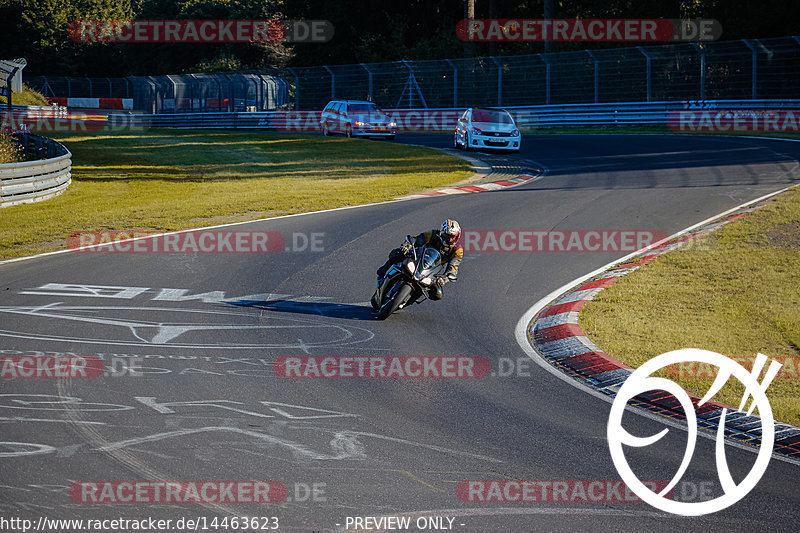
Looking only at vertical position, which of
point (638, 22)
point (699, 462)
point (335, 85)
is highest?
point (638, 22)

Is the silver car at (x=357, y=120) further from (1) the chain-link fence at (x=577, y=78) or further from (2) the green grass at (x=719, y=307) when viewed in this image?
(2) the green grass at (x=719, y=307)

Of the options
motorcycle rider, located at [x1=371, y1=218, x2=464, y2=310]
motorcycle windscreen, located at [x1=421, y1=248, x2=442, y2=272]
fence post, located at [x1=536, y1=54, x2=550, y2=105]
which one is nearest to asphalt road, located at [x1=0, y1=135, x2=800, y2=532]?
motorcycle rider, located at [x1=371, y1=218, x2=464, y2=310]

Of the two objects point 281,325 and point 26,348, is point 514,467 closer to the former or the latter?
point 281,325

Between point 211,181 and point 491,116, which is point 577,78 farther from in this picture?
point 211,181

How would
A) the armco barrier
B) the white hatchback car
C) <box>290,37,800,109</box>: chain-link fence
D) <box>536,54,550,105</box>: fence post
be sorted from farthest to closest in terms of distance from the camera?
1. <box>536,54,550,105</box>: fence post
2. the armco barrier
3. <box>290,37,800,109</box>: chain-link fence
4. the white hatchback car

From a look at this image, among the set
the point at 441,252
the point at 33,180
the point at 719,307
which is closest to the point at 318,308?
the point at 441,252

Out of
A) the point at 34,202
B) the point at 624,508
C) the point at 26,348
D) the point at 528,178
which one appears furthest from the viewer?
the point at 528,178

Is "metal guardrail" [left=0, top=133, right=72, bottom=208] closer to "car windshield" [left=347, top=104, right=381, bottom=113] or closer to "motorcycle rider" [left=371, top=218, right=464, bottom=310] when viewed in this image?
"motorcycle rider" [left=371, top=218, right=464, bottom=310]

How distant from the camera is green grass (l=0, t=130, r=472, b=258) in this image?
18578mm

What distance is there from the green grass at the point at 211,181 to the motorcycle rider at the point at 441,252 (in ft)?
23.9

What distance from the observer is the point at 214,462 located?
608 centimetres

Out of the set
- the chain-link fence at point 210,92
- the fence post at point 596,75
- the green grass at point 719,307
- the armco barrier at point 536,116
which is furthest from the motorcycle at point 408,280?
the chain-link fence at point 210,92

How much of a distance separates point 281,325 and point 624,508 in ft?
18.1

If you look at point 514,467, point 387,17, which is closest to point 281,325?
point 514,467
